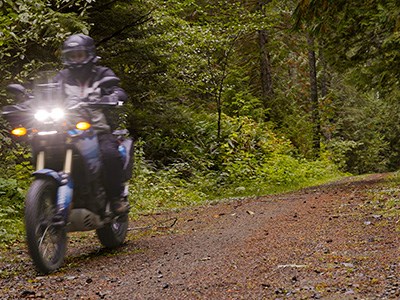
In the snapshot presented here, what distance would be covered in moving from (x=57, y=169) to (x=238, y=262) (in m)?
2.00

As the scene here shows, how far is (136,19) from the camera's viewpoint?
51.4ft

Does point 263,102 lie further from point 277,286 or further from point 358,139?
point 277,286

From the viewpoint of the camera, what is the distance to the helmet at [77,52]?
20.2ft

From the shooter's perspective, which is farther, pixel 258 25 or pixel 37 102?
pixel 258 25

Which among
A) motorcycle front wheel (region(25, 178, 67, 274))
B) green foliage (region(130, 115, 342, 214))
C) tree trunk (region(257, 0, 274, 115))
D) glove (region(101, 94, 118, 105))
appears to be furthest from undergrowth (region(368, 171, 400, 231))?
tree trunk (region(257, 0, 274, 115))

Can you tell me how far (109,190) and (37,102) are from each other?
4.01 ft

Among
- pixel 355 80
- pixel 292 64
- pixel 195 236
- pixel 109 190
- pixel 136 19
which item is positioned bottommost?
pixel 195 236

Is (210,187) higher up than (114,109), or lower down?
lower down

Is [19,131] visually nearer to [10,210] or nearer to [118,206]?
[118,206]

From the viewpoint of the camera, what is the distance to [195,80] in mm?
20109

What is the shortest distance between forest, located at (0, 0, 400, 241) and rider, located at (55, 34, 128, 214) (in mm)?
2134

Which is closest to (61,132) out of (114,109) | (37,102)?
(37,102)

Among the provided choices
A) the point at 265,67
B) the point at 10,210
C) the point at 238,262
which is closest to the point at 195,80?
the point at 265,67

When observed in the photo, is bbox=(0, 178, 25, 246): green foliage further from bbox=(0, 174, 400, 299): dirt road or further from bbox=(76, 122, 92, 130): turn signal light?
bbox=(76, 122, 92, 130): turn signal light
